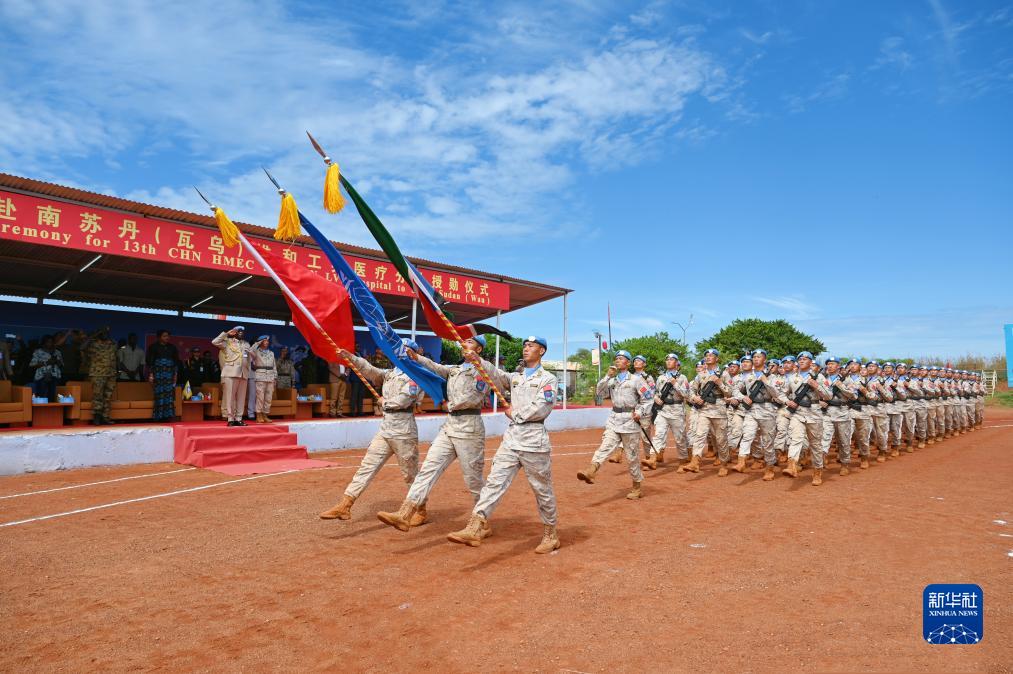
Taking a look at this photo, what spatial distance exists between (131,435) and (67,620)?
7.46 metres

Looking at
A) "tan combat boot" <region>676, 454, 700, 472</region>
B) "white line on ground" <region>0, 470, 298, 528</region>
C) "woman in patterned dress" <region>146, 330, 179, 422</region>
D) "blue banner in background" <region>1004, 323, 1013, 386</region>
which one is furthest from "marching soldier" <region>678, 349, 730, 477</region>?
"blue banner in background" <region>1004, 323, 1013, 386</region>

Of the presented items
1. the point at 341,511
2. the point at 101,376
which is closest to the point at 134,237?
the point at 101,376

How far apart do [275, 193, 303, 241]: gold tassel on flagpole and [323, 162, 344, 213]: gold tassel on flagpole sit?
72cm

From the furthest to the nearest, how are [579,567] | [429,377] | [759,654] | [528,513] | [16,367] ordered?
[16,367]
[528,513]
[429,377]
[579,567]
[759,654]

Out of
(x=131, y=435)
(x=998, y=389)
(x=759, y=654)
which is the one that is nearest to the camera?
(x=759, y=654)

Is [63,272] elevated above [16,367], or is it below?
above

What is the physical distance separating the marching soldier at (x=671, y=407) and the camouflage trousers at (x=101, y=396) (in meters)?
9.91

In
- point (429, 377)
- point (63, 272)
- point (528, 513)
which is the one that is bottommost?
point (528, 513)

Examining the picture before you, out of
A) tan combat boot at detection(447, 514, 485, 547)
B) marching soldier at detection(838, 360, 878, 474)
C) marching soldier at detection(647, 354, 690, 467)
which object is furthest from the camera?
marching soldier at detection(838, 360, 878, 474)

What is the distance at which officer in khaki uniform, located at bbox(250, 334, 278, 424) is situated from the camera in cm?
1292

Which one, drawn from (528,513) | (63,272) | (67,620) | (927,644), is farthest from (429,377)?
(63,272)

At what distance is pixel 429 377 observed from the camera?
6641 mm

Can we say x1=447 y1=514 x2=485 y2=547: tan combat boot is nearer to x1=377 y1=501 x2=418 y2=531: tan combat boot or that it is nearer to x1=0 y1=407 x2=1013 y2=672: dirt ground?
x1=0 y1=407 x2=1013 y2=672: dirt ground

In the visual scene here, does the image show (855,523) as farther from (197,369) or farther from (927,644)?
(197,369)
